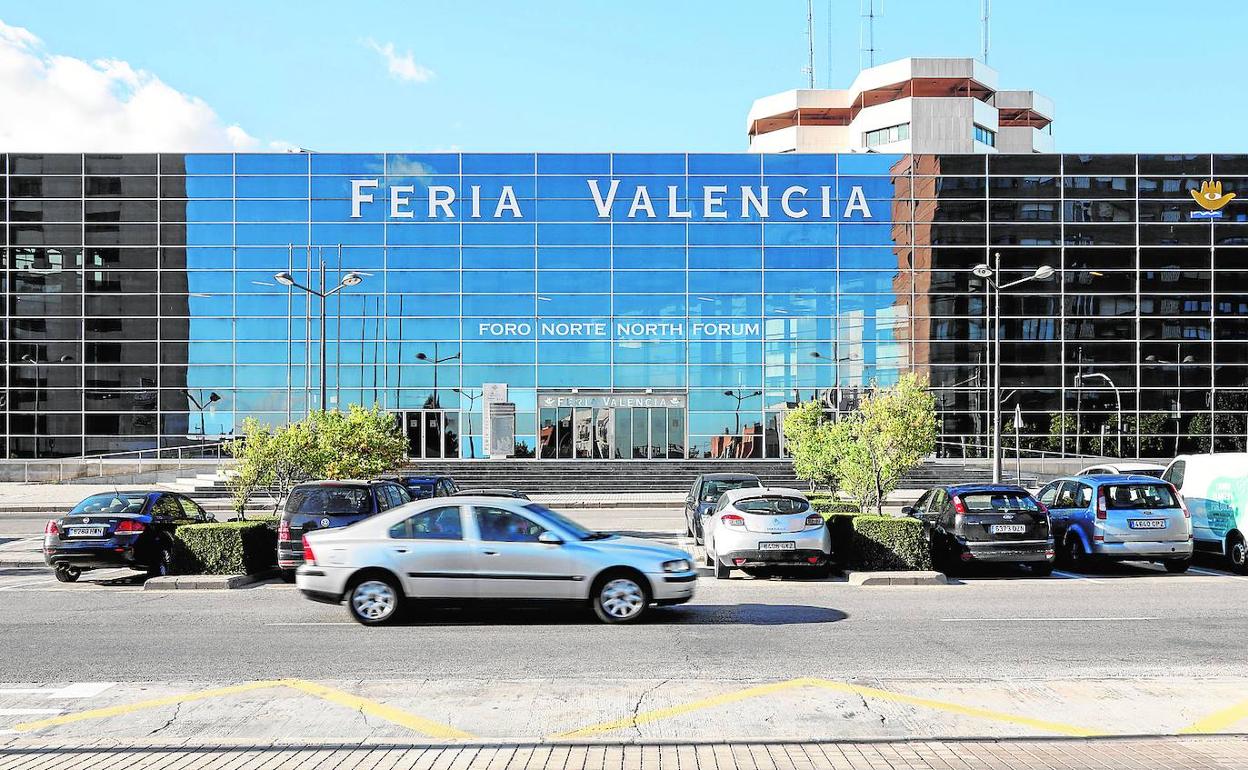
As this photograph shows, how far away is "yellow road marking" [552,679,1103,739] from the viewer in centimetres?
698

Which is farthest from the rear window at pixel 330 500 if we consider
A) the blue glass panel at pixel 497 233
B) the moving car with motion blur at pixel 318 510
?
the blue glass panel at pixel 497 233

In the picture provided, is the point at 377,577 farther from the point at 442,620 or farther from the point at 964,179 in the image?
the point at 964,179

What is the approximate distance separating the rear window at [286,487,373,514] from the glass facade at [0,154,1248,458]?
1190 inches

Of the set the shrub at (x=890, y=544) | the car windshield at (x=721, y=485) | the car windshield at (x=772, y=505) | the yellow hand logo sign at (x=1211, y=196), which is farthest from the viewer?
the yellow hand logo sign at (x=1211, y=196)

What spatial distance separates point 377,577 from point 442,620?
3.27 feet

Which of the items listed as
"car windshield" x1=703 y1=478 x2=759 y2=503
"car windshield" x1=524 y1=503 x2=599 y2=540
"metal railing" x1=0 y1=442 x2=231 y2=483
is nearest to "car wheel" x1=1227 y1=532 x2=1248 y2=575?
"car windshield" x1=703 y1=478 x2=759 y2=503

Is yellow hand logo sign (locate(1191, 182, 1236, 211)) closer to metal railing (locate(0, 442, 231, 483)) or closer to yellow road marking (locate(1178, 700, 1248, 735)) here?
metal railing (locate(0, 442, 231, 483))

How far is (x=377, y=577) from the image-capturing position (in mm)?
11648

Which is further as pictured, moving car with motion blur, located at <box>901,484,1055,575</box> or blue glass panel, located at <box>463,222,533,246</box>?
blue glass panel, located at <box>463,222,533,246</box>

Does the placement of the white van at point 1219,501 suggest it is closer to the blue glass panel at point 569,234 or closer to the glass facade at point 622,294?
the glass facade at point 622,294

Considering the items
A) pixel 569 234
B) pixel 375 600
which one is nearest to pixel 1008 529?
pixel 375 600

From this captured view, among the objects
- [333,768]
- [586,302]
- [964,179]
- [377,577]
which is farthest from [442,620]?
[964,179]

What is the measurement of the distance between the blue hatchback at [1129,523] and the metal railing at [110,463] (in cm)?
3682

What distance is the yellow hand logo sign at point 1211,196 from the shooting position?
1841 inches
